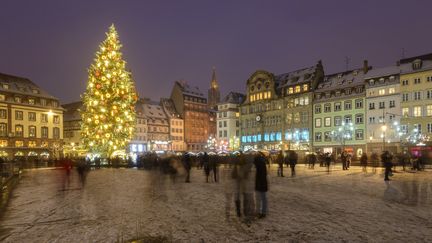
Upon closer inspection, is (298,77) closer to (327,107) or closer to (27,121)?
(327,107)

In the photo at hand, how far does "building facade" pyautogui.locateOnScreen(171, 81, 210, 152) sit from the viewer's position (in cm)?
12138

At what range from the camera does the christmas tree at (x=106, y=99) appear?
39.9 meters

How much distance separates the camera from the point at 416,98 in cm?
6172

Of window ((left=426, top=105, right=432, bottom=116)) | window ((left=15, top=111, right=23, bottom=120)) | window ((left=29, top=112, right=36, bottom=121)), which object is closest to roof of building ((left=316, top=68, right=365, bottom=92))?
window ((left=426, top=105, right=432, bottom=116))

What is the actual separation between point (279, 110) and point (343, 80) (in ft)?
52.9

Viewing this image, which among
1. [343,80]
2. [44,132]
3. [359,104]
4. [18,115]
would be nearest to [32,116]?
[18,115]

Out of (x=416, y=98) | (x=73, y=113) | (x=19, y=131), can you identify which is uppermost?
→ (x=73, y=113)

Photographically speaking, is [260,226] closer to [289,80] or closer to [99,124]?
[99,124]

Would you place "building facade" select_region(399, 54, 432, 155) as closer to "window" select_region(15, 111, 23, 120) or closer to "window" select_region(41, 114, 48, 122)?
"window" select_region(41, 114, 48, 122)

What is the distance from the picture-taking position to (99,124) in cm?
4003

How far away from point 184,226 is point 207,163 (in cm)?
1495

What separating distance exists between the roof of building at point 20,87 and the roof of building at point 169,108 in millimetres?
42596

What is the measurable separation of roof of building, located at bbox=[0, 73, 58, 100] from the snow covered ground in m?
61.9

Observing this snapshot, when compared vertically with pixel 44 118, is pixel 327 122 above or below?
below
